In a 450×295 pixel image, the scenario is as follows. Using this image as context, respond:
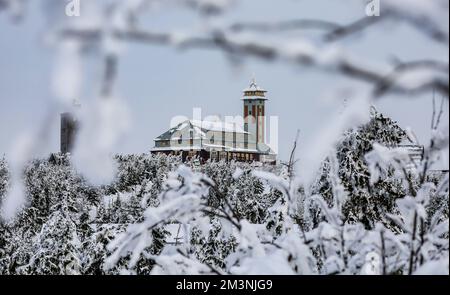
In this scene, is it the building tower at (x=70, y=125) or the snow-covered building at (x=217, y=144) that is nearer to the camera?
the building tower at (x=70, y=125)

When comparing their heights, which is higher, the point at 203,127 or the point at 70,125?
the point at 203,127

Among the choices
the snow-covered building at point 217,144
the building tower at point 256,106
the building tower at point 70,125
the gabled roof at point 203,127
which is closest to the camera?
the building tower at point 70,125

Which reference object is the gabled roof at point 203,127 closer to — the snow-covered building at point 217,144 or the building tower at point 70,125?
the snow-covered building at point 217,144

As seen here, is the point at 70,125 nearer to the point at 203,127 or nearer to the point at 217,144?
the point at 203,127

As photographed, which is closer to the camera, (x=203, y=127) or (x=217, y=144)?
(x=203, y=127)

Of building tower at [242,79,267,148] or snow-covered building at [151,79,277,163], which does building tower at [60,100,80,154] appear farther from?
snow-covered building at [151,79,277,163]

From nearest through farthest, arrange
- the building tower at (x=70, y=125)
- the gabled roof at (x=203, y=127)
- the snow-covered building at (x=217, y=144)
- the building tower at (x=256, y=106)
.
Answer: the building tower at (x=70, y=125), the building tower at (x=256, y=106), the gabled roof at (x=203, y=127), the snow-covered building at (x=217, y=144)

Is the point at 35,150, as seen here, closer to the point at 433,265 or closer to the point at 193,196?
the point at 193,196

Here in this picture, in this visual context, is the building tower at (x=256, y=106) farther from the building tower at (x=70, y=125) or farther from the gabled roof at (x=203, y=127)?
the building tower at (x=70, y=125)

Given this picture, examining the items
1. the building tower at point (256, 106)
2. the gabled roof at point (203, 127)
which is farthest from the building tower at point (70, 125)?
the gabled roof at point (203, 127)

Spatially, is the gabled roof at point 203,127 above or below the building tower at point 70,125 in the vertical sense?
above

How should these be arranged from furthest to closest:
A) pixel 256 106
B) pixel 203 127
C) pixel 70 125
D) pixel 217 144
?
pixel 217 144
pixel 203 127
pixel 256 106
pixel 70 125

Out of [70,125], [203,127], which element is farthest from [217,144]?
[70,125]
